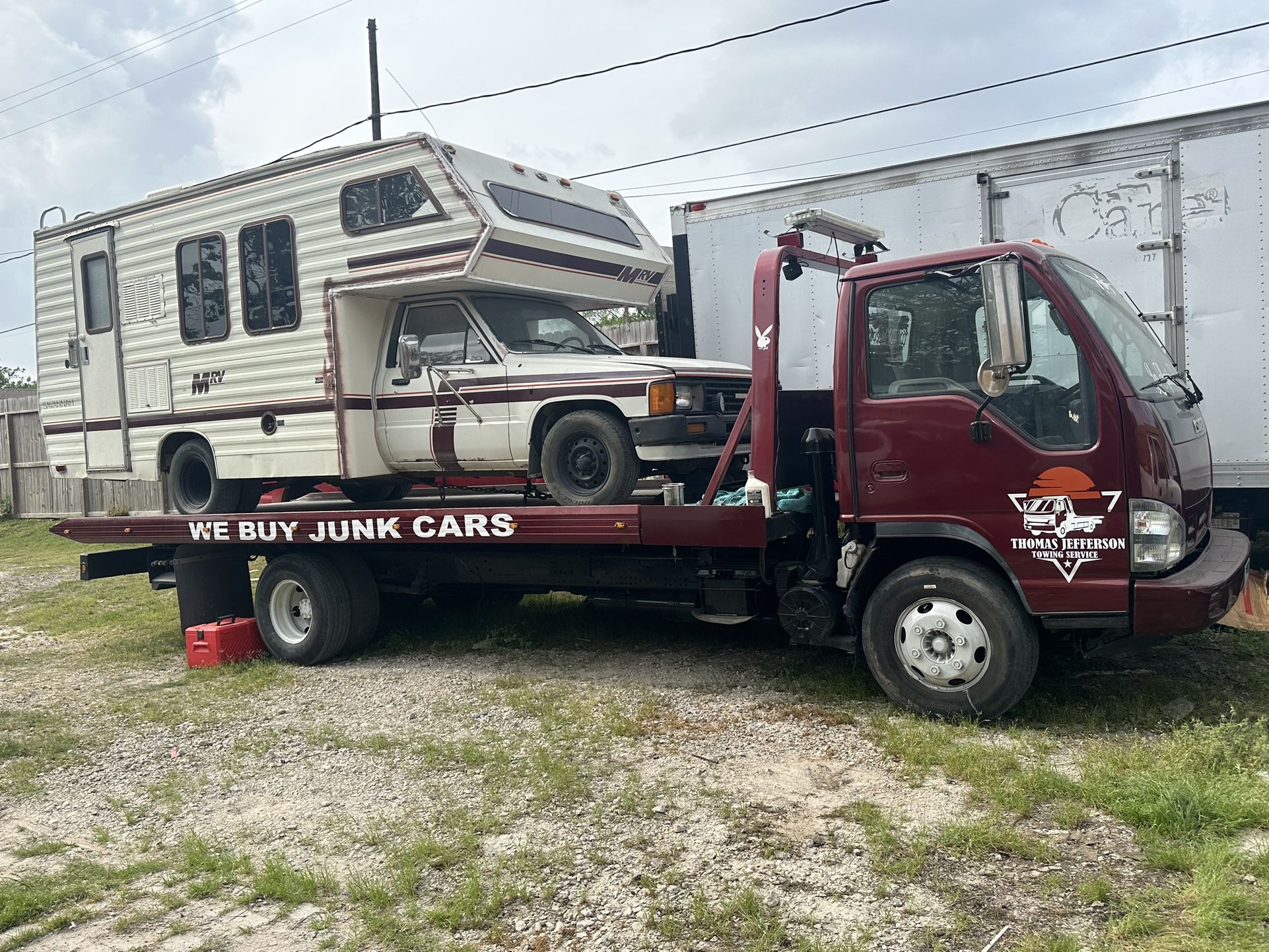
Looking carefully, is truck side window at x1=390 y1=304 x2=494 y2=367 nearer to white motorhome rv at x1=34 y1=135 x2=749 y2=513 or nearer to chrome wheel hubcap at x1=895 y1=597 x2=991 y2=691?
white motorhome rv at x1=34 y1=135 x2=749 y2=513

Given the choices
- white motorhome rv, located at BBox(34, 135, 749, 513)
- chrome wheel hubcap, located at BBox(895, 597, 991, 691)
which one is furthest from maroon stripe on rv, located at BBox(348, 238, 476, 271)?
chrome wheel hubcap, located at BBox(895, 597, 991, 691)

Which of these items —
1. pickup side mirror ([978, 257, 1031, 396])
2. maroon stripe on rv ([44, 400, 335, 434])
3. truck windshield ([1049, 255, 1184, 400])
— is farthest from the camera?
maroon stripe on rv ([44, 400, 335, 434])

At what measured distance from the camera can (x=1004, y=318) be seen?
15.8 feet

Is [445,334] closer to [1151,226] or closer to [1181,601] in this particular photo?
[1151,226]

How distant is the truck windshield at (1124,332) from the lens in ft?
17.1

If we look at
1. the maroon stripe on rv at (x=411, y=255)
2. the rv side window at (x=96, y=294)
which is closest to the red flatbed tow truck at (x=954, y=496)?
the maroon stripe on rv at (x=411, y=255)

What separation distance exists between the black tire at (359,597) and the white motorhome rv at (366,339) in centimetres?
63

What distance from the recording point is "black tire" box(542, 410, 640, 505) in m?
6.64

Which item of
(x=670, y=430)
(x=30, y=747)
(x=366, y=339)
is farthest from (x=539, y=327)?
(x=30, y=747)

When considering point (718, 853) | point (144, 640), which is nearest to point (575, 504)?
point (718, 853)

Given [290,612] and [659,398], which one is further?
[290,612]

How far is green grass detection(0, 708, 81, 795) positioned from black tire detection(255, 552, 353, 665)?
166 centimetres

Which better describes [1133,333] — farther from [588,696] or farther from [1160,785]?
[588,696]

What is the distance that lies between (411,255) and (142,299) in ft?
9.70
